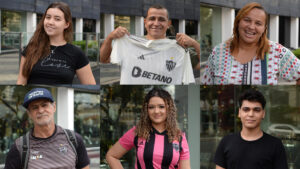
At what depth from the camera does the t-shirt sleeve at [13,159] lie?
3340mm

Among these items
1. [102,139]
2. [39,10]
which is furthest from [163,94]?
[39,10]

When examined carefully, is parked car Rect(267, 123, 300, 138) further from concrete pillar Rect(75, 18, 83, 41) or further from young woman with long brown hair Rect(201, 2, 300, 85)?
concrete pillar Rect(75, 18, 83, 41)

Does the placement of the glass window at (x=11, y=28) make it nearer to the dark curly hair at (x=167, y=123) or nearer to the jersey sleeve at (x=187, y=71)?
Result: the jersey sleeve at (x=187, y=71)

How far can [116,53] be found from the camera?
13.9ft

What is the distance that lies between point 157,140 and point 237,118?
1707 millimetres

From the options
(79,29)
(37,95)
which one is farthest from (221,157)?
(79,29)

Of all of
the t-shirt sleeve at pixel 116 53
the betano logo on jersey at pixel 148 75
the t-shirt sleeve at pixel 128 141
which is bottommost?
the t-shirt sleeve at pixel 128 141

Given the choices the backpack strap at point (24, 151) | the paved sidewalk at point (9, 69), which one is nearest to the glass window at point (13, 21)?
the paved sidewalk at point (9, 69)

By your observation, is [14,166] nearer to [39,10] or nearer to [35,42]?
[35,42]

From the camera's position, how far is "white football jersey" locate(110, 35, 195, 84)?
14.2 ft

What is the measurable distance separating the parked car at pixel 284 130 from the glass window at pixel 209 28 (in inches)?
46.7

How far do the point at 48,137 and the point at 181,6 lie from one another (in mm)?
2057

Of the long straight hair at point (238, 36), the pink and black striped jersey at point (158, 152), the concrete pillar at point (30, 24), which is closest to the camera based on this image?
the long straight hair at point (238, 36)

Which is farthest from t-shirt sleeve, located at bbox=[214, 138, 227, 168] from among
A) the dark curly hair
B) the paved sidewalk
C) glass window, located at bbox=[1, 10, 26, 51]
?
glass window, located at bbox=[1, 10, 26, 51]
